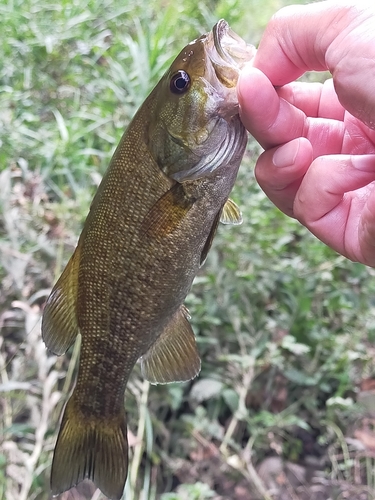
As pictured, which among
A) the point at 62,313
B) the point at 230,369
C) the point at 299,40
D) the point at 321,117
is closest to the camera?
the point at 299,40

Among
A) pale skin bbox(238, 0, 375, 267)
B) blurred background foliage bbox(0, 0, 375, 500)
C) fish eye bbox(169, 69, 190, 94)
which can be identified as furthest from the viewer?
blurred background foliage bbox(0, 0, 375, 500)

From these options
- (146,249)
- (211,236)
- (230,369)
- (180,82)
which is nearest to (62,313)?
(146,249)

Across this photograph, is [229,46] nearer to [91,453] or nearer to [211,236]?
[211,236]

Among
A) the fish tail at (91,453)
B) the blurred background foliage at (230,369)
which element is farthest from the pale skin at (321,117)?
the blurred background foliage at (230,369)

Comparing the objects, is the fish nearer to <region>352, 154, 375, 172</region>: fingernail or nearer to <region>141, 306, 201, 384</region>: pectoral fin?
<region>141, 306, 201, 384</region>: pectoral fin

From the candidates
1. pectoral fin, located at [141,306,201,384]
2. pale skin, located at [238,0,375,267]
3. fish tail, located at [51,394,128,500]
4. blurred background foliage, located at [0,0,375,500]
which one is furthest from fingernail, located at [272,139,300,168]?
blurred background foliage, located at [0,0,375,500]

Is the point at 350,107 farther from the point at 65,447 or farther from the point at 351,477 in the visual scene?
the point at 351,477
